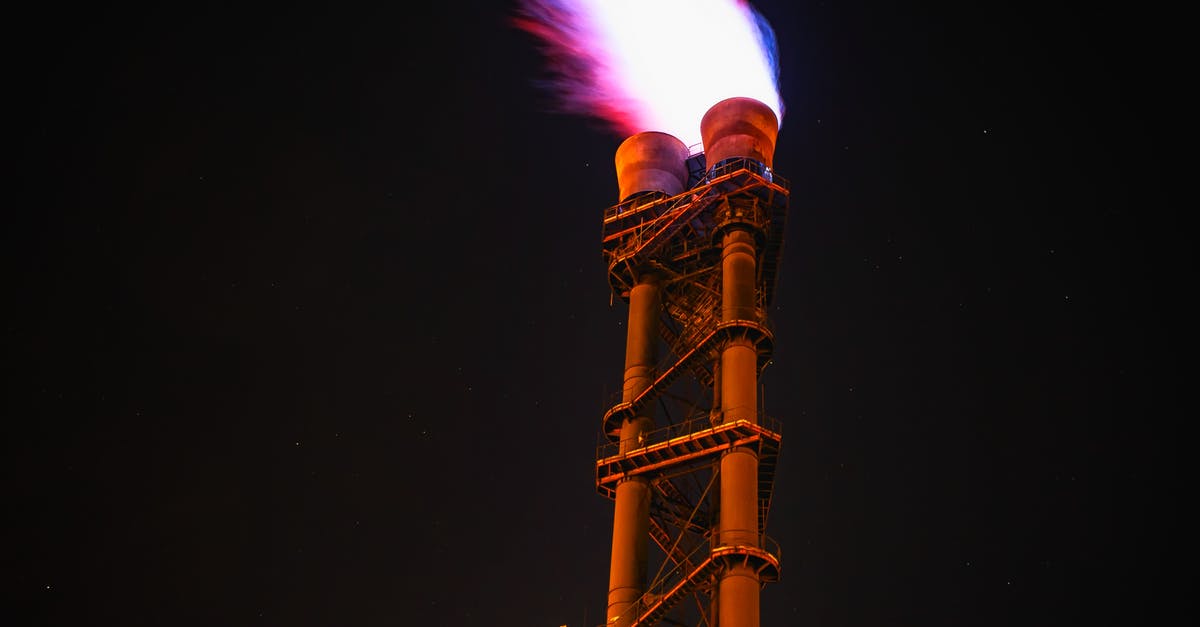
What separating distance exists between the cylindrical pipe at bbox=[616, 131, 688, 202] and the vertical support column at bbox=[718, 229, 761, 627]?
5.54 metres

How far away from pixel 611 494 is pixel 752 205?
13.6 m

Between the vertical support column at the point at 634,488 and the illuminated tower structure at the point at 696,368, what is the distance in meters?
0.06

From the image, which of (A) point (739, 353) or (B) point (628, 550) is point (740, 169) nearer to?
(A) point (739, 353)

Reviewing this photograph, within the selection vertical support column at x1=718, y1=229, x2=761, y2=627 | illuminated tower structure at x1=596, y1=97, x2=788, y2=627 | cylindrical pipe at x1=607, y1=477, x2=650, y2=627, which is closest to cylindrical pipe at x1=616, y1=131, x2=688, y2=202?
illuminated tower structure at x1=596, y1=97, x2=788, y2=627

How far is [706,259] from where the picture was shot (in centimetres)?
5816

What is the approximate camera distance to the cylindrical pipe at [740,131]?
5653 centimetres

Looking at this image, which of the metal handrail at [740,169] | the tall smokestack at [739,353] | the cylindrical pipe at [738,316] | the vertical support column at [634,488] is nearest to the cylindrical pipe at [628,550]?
the vertical support column at [634,488]

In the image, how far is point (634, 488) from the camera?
51969mm

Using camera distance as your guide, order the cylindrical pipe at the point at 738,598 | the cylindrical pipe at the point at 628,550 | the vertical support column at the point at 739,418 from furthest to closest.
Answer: the cylindrical pipe at the point at 628,550 → the vertical support column at the point at 739,418 → the cylindrical pipe at the point at 738,598

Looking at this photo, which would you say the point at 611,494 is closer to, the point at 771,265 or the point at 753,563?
the point at 753,563

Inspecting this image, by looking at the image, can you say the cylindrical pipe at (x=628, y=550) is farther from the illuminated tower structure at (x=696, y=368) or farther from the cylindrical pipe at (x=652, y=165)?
the cylindrical pipe at (x=652, y=165)

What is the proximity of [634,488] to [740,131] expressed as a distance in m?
16.3

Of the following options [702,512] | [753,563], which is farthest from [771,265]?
[753,563]

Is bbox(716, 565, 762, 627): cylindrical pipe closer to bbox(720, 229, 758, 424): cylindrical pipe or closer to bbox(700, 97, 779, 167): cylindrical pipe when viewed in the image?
bbox(720, 229, 758, 424): cylindrical pipe
